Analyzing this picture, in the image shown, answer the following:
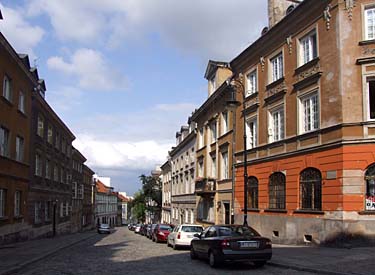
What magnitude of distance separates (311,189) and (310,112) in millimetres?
3465

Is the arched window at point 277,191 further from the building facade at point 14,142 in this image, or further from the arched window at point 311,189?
the building facade at point 14,142

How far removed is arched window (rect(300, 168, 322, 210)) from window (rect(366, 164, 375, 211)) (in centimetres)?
228

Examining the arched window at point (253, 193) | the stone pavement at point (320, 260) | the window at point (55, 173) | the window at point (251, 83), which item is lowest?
the stone pavement at point (320, 260)

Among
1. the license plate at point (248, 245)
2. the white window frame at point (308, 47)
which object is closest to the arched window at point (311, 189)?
the white window frame at point (308, 47)

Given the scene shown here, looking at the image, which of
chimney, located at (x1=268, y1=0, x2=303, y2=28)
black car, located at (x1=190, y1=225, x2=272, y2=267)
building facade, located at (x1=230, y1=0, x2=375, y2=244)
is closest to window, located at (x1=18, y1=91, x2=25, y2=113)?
building facade, located at (x1=230, y1=0, x2=375, y2=244)

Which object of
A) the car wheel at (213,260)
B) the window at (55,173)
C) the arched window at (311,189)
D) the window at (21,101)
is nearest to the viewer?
the car wheel at (213,260)

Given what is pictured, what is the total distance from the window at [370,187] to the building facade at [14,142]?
56.1 feet

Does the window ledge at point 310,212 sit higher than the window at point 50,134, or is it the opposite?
the window at point 50,134

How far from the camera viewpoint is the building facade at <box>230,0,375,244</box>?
18406mm

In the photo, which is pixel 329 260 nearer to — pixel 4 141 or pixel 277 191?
pixel 277 191

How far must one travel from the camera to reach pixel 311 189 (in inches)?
824

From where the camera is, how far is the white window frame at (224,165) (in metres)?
32.2

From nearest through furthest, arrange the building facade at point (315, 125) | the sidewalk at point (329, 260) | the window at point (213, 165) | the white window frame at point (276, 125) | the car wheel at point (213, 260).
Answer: the sidewalk at point (329, 260), the car wheel at point (213, 260), the building facade at point (315, 125), the white window frame at point (276, 125), the window at point (213, 165)

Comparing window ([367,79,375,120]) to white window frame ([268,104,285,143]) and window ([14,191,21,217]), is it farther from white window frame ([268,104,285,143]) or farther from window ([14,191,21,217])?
window ([14,191,21,217])
